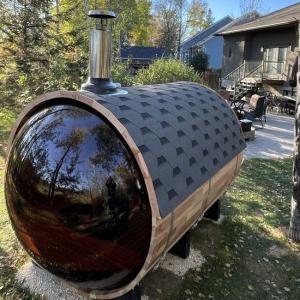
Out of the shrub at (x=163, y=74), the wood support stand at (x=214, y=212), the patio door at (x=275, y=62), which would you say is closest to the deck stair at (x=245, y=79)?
the patio door at (x=275, y=62)

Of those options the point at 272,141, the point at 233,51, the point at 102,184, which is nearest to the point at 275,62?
the point at 233,51

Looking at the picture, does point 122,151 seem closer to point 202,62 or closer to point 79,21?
point 79,21

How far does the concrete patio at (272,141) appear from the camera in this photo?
355 inches

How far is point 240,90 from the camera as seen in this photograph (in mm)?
22828

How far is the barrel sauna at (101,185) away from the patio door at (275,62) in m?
20.0

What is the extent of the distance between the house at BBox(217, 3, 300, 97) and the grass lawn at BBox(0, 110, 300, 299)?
1494 centimetres

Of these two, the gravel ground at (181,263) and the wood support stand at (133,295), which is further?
the gravel ground at (181,263)

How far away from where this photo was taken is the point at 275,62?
21.6m

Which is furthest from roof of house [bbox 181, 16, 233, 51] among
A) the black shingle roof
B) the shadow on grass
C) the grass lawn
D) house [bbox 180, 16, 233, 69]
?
the black shingle roof

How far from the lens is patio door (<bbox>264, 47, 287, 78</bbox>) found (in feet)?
70.0

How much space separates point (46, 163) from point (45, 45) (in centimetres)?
1042

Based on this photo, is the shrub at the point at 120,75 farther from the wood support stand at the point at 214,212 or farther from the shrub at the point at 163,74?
the wood support stand at the point at 214,212

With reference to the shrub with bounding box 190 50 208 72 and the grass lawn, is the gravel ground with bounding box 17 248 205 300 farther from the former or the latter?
the shrub with bounding box 190 50 208 72

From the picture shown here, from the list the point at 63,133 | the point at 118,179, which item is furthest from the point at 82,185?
the point at 63,133
